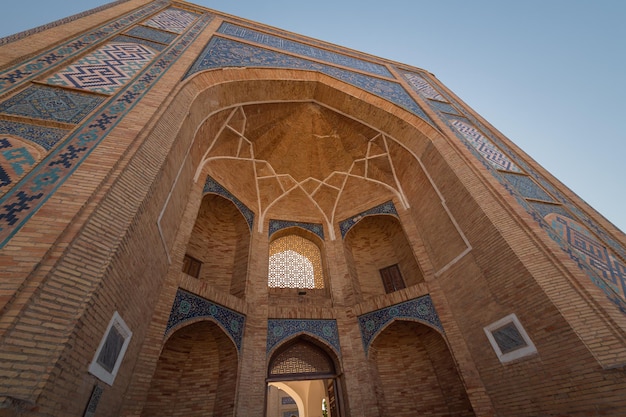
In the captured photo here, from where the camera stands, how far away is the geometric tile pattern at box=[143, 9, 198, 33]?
19.4ft

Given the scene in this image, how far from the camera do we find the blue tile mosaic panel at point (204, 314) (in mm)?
4297

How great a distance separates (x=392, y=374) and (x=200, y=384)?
3.16m

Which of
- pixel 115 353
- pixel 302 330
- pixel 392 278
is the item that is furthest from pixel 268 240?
pixel 115 353

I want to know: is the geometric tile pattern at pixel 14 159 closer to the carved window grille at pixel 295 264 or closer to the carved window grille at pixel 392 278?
the carved window grille at pixel 295 264

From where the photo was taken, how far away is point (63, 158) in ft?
9.07

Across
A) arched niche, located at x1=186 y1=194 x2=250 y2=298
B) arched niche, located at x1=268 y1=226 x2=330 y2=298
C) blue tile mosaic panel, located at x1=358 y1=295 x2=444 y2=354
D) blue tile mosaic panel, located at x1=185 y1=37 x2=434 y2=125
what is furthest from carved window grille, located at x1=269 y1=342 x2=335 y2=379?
blue tile mosaic panel, located at x1=185 y1=37 x2=434 y2=125

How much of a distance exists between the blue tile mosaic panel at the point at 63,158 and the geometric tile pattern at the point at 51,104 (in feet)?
0.49

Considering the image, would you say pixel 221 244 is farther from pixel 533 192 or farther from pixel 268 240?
pixel 533 192

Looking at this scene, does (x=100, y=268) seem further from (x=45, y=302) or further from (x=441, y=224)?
(x=441, y=224)

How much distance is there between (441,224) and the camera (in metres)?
5.45

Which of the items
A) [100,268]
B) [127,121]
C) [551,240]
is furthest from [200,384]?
[551,240]

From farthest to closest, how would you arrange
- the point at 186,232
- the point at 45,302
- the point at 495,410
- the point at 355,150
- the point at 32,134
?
the point at 355,150, the point at 186,232, the point at 495,410, the point at 32,134, the point at 45,302

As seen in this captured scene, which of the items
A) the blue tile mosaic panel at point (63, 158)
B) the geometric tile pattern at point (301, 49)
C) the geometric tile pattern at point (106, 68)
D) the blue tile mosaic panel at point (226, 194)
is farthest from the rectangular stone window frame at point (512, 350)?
the geometric tile pattern at point (301, 49)

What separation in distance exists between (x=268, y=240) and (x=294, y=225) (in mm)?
799
